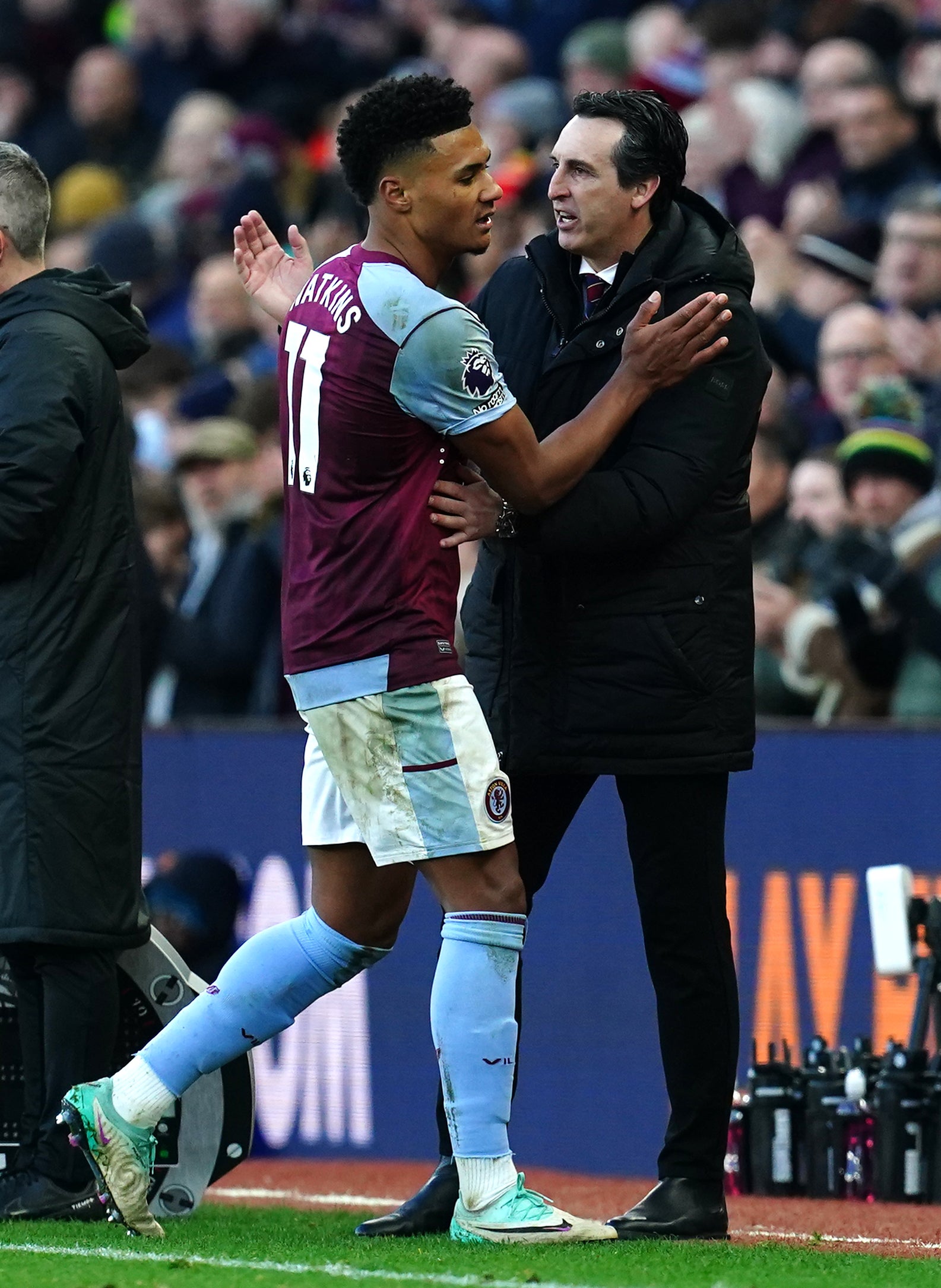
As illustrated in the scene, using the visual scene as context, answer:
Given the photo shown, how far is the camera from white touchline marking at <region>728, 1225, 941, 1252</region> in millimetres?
5383

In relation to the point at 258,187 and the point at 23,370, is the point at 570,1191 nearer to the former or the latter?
the point at 23,370

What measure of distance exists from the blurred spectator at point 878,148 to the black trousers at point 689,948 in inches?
226

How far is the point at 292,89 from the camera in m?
15.1

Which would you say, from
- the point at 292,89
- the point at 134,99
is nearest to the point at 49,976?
the point at 292,89

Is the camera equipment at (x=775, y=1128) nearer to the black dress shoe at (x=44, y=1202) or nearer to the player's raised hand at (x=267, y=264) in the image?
the black dress shoe at (x=44, y=1202)

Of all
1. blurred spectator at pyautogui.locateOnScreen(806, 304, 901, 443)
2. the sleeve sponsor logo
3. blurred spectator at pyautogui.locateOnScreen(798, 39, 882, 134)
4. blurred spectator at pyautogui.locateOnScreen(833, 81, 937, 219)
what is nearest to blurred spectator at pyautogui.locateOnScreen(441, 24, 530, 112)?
blurred spectator at pyautogui.locateOnScreen(798, 39, 882, 134)

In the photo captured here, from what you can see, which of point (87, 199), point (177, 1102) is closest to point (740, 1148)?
point (177, 1102)

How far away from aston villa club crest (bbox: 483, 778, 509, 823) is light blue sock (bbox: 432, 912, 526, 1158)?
19 cm

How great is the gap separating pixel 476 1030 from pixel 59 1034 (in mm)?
1117

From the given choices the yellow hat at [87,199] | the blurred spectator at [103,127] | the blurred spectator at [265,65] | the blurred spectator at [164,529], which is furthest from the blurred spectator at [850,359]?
the blurred spectator at [103,127]

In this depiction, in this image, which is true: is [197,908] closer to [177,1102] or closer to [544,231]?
[544,231]

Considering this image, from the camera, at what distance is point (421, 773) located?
189 inches

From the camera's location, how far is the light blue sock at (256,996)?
16.3 ft

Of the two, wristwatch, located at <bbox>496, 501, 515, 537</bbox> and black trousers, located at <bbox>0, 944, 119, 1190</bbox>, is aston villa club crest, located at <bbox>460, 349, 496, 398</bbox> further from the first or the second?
black trousers, located at <bbox>0, 944, 119, 1190</bbox>
